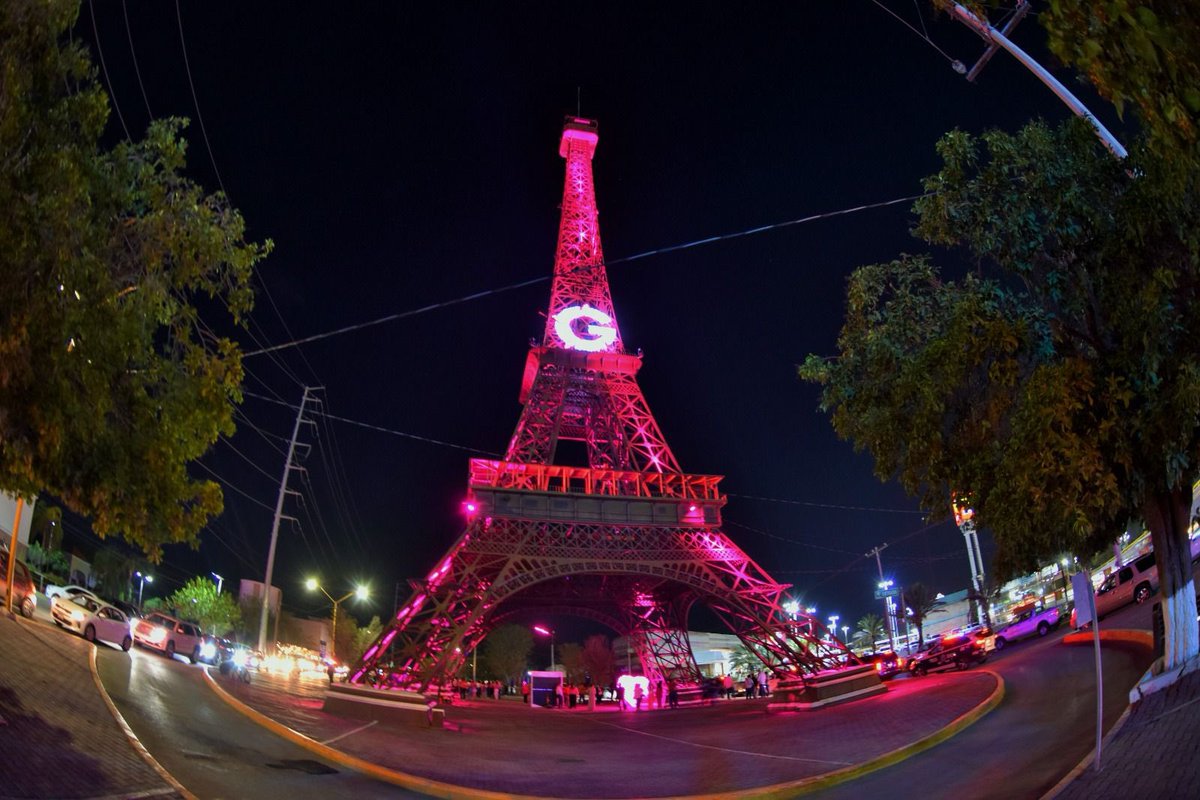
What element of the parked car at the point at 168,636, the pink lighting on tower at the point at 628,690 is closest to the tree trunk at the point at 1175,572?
the parked car at the point at 168,636

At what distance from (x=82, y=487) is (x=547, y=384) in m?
37.0

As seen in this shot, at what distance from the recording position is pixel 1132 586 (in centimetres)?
2484

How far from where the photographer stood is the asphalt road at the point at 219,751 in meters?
8.89

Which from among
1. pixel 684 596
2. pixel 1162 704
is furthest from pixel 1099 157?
pixel 684 596

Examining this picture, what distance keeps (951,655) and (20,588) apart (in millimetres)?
30228

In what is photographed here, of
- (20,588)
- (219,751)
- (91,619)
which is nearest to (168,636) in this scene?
(91,619)

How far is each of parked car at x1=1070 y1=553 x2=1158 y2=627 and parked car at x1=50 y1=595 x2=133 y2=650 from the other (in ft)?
96.8

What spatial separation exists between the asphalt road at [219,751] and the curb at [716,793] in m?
0.27

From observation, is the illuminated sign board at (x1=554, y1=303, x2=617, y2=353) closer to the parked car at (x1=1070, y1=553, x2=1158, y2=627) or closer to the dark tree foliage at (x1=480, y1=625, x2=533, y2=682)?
the parked car at (x1=1070, y1=553, x2=1158, y2=627)

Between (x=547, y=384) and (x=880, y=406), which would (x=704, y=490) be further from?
(x=880, y=406)

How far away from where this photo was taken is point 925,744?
1173cm

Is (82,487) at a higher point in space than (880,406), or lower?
lower

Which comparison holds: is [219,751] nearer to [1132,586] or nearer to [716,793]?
[716,793]

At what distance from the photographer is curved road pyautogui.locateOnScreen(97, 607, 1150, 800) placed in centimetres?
895
